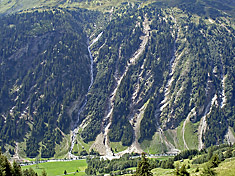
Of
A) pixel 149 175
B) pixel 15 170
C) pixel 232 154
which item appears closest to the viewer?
pixel 149 175

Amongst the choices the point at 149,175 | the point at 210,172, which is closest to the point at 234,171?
the point at 210,172

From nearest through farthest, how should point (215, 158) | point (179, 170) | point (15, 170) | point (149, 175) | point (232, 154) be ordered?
point (179, 170)
point (149, 175)
point (15, 170)
point (215, 158)
point (232, 154)

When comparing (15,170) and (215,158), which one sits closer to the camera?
(15,170)

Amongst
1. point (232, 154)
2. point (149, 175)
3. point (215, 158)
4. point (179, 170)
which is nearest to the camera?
point (179, 170)

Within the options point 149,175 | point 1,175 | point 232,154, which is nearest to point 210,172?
point 149,175

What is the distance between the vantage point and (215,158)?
10912 centimetres

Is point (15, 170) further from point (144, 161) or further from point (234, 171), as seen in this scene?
point (234, 171)

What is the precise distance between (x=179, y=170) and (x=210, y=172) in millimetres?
10478

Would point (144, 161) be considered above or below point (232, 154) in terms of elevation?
above

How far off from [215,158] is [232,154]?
230 ft

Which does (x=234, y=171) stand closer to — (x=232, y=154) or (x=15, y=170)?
(x=15, y=170)

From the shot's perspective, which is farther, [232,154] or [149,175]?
[232,154]

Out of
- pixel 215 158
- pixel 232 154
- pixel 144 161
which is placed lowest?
pixel 232 154

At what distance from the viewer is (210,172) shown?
85.2 metres
